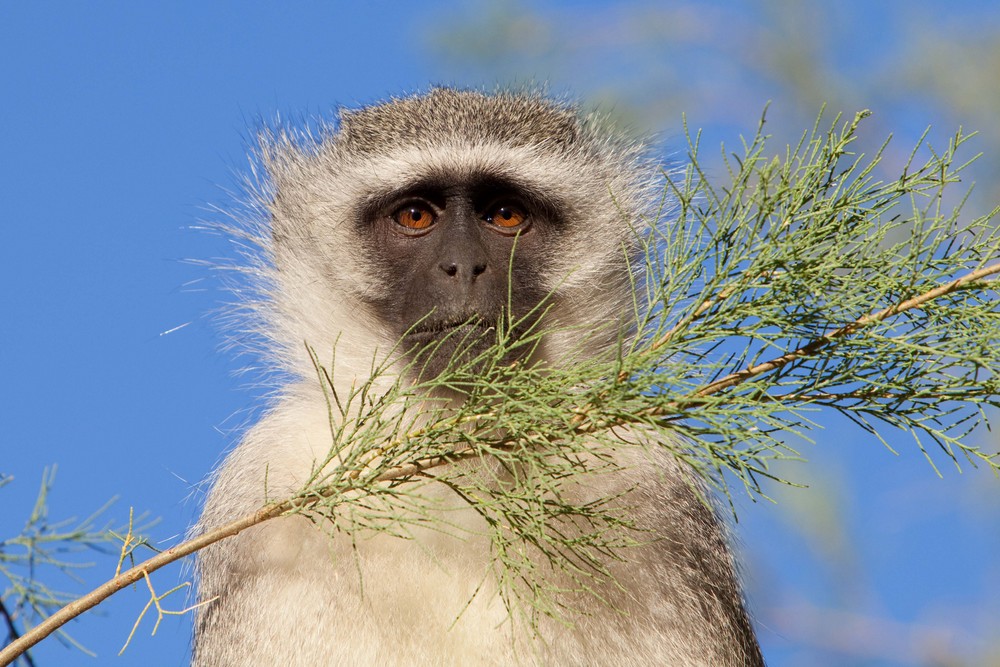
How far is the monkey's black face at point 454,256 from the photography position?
9.55ft

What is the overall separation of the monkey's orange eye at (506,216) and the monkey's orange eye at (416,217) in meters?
0.19

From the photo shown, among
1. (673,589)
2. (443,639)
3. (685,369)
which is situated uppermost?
(685,369)

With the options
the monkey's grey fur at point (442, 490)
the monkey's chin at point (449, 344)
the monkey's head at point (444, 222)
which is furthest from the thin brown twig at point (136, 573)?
the monkey's head at point (444, 222)

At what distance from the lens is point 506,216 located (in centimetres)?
350

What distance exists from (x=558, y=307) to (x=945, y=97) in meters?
4.57

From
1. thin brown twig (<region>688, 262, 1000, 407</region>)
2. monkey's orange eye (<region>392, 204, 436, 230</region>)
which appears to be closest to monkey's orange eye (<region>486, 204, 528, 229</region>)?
monkey's orange eye (<region>392, 204, 436, 230</region>)

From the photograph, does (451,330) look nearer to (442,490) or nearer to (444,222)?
(442,490)

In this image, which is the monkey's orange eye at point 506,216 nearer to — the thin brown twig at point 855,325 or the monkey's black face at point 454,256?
the monkey's black face at point 454,256

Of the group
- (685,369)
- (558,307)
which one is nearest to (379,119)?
(558,307)

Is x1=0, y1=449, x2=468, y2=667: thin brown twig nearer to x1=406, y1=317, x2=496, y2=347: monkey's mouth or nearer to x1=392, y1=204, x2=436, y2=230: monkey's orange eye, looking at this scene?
x1=406, y1=317, x2=496, y2=347: monkey's mouth

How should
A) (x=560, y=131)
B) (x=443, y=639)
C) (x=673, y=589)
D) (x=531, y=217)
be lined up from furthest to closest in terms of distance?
(x=560, y=131), (x=531, y=217), (x=673, y=589), (x=443, y=639)

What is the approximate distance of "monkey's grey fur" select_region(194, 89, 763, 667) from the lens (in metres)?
2.80

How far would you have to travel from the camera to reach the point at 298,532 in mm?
2898

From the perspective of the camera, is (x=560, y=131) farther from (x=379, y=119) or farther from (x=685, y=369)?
(x=685, y=369)
